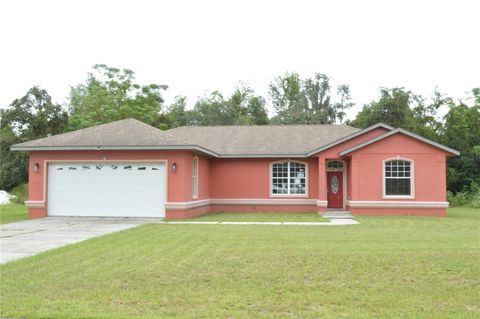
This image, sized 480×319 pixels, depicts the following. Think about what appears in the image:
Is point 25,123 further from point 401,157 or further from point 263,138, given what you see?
point 401,157

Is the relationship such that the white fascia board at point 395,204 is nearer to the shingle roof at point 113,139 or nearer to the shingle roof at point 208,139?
the shingle roof at point 208,139

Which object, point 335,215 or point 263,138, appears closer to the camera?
point 335,215

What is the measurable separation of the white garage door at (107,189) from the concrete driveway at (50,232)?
2.15 feet

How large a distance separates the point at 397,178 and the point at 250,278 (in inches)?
595

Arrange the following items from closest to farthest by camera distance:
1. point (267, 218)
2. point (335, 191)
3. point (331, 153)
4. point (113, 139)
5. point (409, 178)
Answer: point (267, 218) → point (113, 139) → point (409, 178) → point (331, 153) → point (335, 191)

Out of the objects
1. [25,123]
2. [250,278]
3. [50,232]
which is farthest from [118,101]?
[250,278]

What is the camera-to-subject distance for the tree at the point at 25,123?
38875 millimetres

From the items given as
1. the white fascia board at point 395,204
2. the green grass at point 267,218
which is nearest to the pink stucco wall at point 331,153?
the white fascia board at point 395,204

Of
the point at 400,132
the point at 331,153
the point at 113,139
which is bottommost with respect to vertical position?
the point at 331,153

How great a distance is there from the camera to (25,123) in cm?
3928

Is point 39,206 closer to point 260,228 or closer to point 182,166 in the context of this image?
point 182,166

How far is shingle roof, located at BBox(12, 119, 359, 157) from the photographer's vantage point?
19.4 metres

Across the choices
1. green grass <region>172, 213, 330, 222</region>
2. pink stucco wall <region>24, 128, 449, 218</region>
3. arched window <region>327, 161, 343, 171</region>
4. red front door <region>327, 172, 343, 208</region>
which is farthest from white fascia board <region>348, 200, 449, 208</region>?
arched window <region>327, 161, 343, 171</region>

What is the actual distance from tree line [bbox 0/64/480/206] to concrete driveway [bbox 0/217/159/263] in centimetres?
2230
